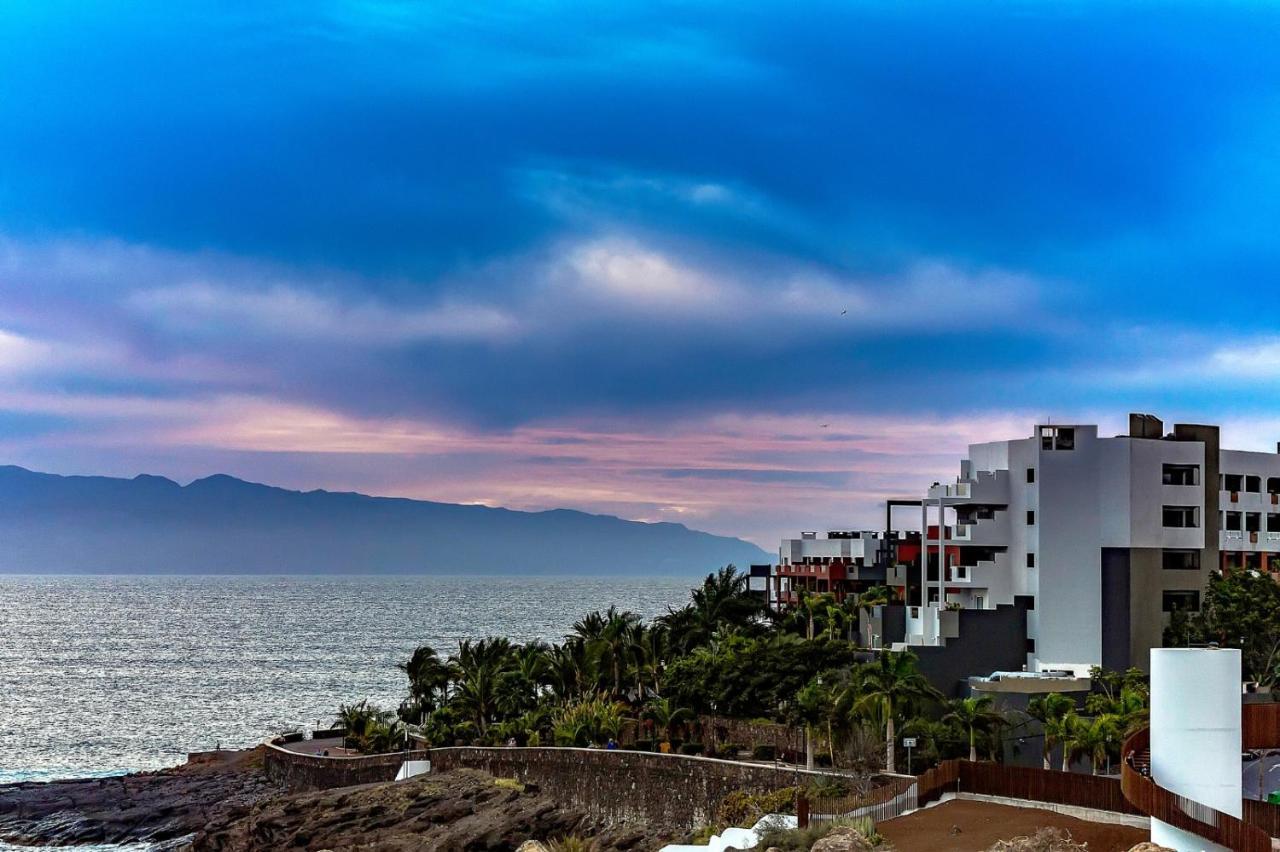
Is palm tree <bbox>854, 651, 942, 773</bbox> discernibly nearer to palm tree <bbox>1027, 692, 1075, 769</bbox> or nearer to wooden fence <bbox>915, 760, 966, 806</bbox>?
palm tree <bbox>1027, 692, 1075, 769</bbox>

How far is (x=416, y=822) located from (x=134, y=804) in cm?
2327

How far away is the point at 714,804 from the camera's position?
4762cm

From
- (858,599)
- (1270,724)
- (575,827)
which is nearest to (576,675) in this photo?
(858,599)

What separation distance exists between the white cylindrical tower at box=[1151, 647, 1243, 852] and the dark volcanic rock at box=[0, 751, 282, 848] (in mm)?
40989

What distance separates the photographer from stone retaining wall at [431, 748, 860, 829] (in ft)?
155

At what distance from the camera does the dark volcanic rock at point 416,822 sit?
47.1 meters

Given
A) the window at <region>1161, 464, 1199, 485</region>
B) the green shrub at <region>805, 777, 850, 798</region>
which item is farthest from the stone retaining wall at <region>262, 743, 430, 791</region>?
the window at <region>1161, 464, 1199, 485</region>

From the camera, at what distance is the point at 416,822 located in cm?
5016

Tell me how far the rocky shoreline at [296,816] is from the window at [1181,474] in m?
30.8

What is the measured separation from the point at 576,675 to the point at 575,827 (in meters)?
19.2

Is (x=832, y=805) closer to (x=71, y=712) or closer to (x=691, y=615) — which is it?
(x=691, y=615)

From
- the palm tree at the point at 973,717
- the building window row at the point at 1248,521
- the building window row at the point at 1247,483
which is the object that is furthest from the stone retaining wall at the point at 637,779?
the building window row at the point at 1247,483

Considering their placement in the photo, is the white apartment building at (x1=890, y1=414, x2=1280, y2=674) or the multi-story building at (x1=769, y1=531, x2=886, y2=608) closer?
the white apartment building at (x1=890, y1=414, x2=1280, y2=674)

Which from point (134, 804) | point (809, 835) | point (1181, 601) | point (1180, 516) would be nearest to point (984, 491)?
point (1180, 516)
